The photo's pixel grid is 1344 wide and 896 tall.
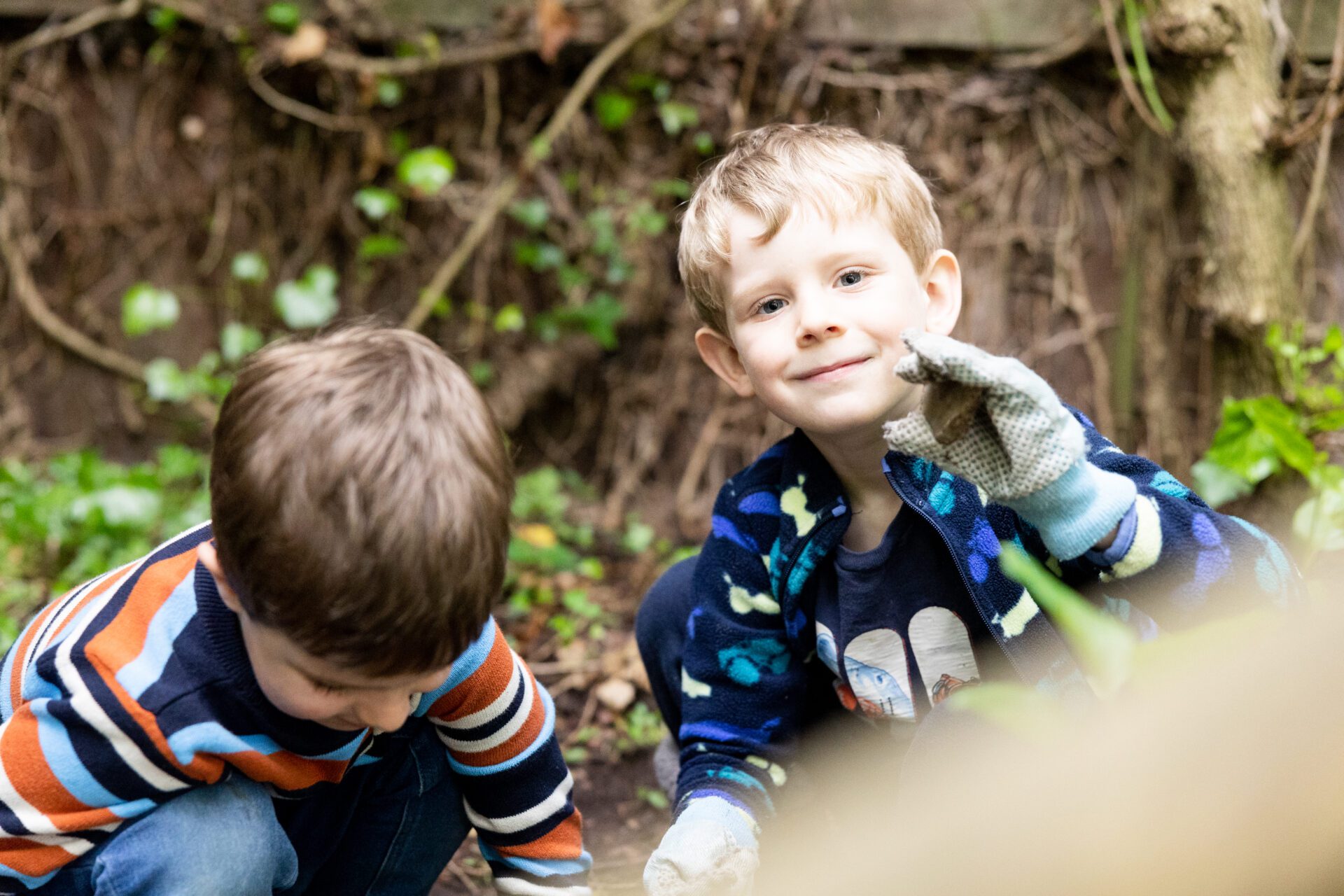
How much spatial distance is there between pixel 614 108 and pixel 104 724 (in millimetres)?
2072

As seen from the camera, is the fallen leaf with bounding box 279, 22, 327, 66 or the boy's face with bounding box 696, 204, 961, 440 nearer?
the boy's face with bounding box 696, 204, 961, 440

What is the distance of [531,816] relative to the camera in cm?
145

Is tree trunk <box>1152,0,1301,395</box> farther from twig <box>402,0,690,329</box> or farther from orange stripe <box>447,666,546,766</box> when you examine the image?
orange stripe <box>447,666,546,766</box>

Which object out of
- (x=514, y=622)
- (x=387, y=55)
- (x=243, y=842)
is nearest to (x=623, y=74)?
(x=387, y=55)

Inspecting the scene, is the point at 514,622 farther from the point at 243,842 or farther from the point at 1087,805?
the point at 1087,805

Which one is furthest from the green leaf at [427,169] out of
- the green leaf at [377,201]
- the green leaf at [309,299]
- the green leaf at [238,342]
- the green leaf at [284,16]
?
the green leaf at [238,342]

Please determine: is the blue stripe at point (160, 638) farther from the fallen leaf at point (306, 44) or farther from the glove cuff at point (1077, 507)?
the fallen leaf at point (306, 44)

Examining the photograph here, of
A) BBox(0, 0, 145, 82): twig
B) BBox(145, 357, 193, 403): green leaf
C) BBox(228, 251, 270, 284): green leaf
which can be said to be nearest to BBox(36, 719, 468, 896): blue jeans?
BBox(145, 357, 193, 403): green leaf

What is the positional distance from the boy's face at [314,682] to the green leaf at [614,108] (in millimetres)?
1917

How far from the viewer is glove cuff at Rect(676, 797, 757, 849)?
1.45 meters

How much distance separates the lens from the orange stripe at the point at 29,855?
3.84ft

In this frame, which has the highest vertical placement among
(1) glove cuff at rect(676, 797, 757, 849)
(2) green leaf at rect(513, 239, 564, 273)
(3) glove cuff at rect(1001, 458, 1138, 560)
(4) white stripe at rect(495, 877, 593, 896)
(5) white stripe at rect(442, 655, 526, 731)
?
(3) glove cuff at rect(1001, 458, 1138, 560)

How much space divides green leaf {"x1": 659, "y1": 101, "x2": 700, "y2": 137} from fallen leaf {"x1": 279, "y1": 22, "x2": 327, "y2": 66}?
85 centimetres

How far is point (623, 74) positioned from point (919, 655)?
1860 mm
